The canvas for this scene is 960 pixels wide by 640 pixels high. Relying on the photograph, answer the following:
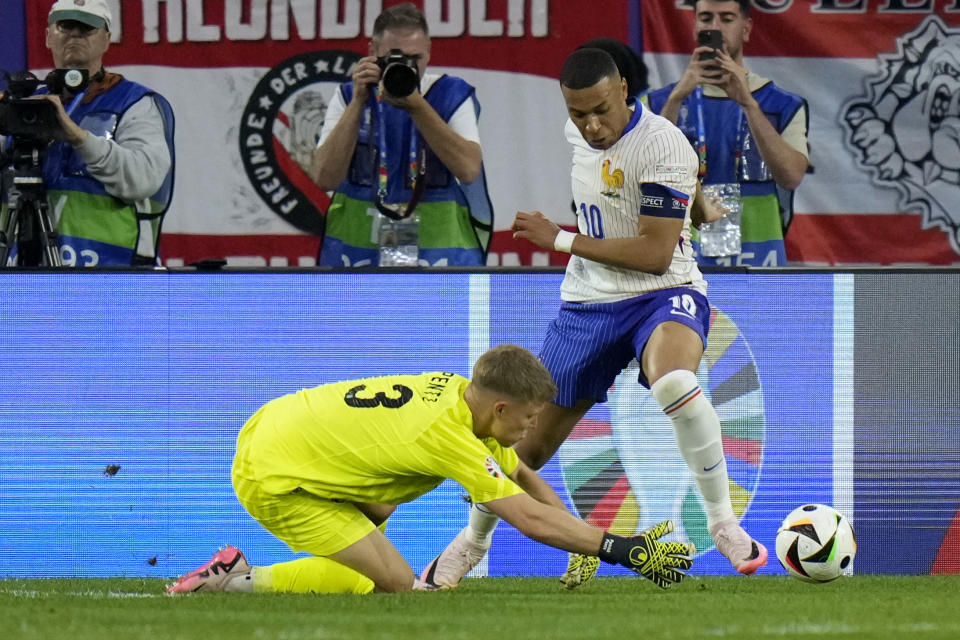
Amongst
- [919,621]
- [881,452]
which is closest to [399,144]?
[881,452]

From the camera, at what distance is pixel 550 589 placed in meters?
5.91

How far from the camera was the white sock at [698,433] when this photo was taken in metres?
5.62

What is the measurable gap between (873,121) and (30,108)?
4.59m

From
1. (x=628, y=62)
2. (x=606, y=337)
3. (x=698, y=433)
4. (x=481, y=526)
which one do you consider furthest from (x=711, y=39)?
(x=481, y=526)

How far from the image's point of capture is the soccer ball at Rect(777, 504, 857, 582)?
5.60 meters

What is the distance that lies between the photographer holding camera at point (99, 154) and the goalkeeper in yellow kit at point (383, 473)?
182cm

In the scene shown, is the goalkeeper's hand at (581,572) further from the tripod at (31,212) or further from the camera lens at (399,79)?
the tripod at (31,212)

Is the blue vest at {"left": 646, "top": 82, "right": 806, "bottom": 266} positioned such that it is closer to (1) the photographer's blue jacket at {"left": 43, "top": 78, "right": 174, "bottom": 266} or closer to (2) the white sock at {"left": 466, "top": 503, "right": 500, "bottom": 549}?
(2) the white sock at {"left": 466, "top": 503, "right": 500, "bottom": 549}

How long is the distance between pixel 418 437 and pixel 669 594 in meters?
1.14

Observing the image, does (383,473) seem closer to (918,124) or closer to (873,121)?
(873,121)

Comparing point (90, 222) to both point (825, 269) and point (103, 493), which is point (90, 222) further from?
point (825, 269)

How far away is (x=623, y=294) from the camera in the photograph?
593cm

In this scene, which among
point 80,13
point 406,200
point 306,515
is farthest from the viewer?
point 80,13

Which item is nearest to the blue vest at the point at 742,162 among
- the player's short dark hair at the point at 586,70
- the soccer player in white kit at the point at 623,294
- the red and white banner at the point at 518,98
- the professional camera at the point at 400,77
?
the red and white banner at the point at 518,98
